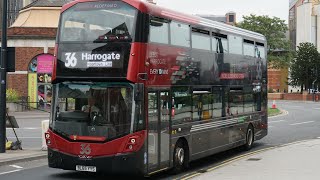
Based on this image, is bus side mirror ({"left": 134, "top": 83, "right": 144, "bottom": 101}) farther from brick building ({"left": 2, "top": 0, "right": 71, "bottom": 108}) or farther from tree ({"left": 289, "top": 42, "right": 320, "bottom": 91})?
tree ({"left": 289, "top": 42, "right": 320, "bottom": 91})

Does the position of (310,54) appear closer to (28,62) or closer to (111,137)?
(28,62)

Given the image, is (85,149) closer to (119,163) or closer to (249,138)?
(119,163)

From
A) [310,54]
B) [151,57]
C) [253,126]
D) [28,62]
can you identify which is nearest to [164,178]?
[151,57]

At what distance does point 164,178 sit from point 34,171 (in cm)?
325

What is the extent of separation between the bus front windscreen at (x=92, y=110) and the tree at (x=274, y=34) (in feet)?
240

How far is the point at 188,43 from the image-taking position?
41.8ft

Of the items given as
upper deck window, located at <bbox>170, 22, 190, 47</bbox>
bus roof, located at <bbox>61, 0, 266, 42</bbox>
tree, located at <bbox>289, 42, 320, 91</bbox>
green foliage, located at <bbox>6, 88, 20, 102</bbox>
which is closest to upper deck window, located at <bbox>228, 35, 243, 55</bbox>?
bus roof, located at <bbox>61, 0, 266, 42</bbox>

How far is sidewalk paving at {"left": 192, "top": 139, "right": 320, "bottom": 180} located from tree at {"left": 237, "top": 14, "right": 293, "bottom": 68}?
66735 millimetres

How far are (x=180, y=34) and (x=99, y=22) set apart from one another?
2.30 m

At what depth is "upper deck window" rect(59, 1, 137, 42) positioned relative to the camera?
35.1ft

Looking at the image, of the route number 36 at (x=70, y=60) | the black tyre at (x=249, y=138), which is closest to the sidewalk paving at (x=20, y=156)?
the route number 36 at (x=70, y=60)

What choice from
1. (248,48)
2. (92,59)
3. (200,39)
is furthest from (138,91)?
(248,48)

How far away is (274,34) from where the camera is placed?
83.4 metres

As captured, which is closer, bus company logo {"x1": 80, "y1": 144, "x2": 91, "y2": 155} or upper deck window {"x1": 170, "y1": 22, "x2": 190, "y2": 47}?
bus company logo {"x1": 80, "y1": 144, "x2": 91, "y2": 155}
